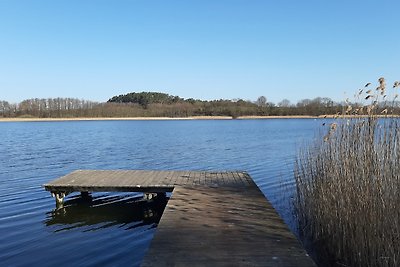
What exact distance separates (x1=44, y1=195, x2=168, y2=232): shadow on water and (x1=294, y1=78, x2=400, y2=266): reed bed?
3634 millimetres

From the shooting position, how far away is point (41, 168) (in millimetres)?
14109

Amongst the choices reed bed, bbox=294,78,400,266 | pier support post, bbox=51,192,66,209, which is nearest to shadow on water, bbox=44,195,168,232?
pier support post, bbox=51,192,66,209

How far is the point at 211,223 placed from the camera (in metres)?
5.01

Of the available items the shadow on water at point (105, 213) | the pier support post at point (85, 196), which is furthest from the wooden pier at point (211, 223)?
the pier support post at point (85, 196)

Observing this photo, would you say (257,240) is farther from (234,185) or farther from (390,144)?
(234,185)

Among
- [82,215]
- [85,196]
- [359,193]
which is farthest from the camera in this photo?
[85,196]

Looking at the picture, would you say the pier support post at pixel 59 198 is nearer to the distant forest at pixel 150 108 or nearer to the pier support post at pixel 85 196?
the pier support post at pixel 85 196

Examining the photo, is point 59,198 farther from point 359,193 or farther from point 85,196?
point 359,193

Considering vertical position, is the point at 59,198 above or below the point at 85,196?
above

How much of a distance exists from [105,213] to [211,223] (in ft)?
13.5

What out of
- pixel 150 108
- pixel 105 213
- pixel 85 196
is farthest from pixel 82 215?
pixel 150 108

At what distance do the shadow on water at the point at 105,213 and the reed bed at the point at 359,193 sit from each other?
143 inches

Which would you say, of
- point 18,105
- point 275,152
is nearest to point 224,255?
point 275,152

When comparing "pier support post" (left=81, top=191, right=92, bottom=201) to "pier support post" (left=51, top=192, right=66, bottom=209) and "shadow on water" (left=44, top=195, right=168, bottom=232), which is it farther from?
"pier support post" (left=51, top=192, right=66, bottom=209)
